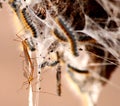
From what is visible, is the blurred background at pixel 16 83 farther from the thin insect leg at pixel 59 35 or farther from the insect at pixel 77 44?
the thin insect leg at pixel 59 35

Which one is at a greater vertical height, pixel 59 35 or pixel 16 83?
pixel 59 35

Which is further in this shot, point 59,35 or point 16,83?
point 16,83

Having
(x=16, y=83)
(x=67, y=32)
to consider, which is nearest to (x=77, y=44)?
(x=67, y=32)

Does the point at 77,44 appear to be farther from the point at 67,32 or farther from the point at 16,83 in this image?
the point at 16,83

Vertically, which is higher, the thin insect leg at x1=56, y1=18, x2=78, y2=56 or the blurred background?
the thin insect leg at x1=56, y1=18, x2=78, y2=56

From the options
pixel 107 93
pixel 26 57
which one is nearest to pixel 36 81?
pixel 26 57

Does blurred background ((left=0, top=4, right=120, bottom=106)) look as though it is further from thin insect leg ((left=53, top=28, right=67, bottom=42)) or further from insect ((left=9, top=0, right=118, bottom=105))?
thin insect leg ((left=53, top=28, right=67, bottom=42))

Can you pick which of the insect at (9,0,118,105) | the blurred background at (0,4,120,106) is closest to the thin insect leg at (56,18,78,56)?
the insect at (9,0,118,105)

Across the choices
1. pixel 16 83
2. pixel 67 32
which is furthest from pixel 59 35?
pixel 16 83

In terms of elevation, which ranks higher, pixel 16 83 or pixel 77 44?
pixel 77 44
